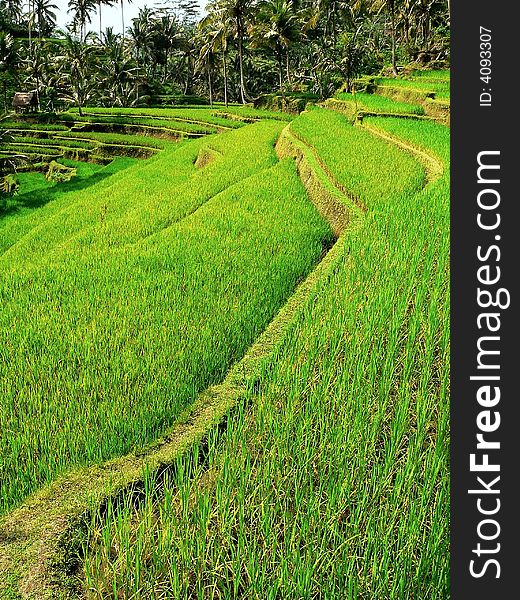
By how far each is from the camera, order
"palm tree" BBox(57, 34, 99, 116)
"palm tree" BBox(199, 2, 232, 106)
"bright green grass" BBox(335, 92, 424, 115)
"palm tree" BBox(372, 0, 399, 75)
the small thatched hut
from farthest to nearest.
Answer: "palm tree" BBox(199, 2, 232, 106)
"palm tree" BBox(57, 34, 99, 116)
the small thatched hut
"palm tree" BBox(372, 0, 399, 75)
"bright green grass" BBox(335, 92, 424, 115)

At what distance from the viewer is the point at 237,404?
2.79 m

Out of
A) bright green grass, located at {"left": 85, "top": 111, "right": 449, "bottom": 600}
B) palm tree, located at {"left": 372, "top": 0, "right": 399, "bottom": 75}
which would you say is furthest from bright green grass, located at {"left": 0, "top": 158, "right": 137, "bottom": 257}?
palm tree, located at {"left": 372, "top": 0, "right": 399, "bottom": 75}

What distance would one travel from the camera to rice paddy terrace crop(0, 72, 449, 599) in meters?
1.65

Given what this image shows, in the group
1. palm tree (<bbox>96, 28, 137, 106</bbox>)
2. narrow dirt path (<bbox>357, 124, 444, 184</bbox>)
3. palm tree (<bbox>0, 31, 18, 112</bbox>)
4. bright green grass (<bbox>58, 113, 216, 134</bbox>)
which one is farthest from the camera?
palm tree (<bbox>96, 28, 137, 106</bbox>)

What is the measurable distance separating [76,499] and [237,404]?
35.8 inches

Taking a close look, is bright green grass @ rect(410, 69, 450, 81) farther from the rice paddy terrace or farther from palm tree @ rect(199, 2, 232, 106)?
the rice paddy terrace

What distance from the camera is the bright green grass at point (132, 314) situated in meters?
2.64

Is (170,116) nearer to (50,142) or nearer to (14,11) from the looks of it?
(50,142)

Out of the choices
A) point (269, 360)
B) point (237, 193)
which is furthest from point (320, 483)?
point (237, 193)

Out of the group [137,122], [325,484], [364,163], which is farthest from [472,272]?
[137,122]

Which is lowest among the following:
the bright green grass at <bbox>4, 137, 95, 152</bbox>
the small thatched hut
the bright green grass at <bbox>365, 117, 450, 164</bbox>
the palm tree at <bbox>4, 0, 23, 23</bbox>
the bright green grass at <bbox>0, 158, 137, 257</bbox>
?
the bright green grass at <bbox>0, 158, 137, 257</bbox>

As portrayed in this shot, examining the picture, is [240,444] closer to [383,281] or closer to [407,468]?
[407,468]

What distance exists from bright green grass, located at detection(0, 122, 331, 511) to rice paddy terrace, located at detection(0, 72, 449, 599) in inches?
0.7

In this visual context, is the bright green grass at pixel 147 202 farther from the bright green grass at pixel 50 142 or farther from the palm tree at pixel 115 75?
the palm tree at pixel 115 75
